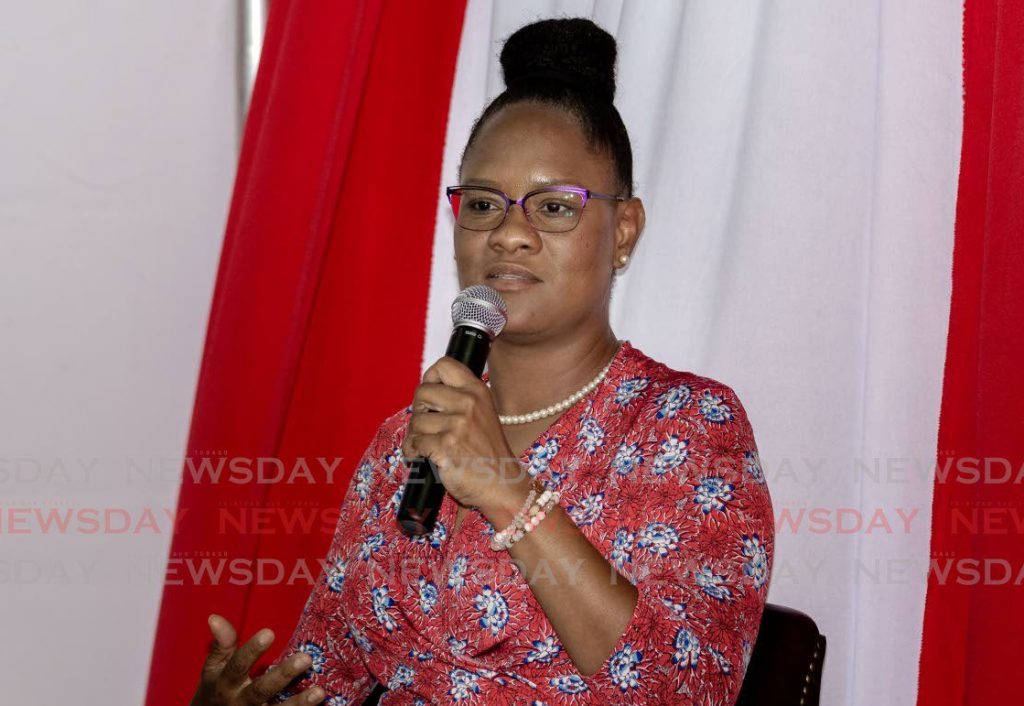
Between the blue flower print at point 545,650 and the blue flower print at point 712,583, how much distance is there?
21 centimetres

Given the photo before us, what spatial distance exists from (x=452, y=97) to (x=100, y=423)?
1008mm

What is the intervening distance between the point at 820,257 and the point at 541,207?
1.71ft

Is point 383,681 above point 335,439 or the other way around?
the other way around

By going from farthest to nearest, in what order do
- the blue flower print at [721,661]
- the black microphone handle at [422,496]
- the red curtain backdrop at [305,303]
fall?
the red curtain backdrop at [305,303] → the blue flower print at [721,661] → the black microphone handle at [422,496]

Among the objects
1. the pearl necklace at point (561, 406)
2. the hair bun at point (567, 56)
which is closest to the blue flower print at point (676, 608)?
the pearl necklace at point (561, 406)

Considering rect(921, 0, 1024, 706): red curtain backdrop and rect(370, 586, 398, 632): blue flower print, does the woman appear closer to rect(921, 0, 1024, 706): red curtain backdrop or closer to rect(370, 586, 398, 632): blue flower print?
rect(370, 586, 398, 632): blue flower print

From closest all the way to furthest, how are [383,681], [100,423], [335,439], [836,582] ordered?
[383,681], [836,582], [335,439], [100,423]

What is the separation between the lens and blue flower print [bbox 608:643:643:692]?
42.4 inches

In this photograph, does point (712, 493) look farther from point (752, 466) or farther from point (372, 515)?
point (372, 515)

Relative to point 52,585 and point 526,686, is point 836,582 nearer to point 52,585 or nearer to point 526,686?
point 526,686

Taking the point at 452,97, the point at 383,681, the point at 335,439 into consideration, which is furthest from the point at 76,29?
the point at 383,681

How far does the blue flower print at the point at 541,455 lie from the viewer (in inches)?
54.7

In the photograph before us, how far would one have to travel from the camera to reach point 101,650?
2.21 meters

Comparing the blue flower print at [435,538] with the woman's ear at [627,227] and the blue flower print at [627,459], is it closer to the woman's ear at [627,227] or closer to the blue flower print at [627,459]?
the blue flower print at [627,459]
